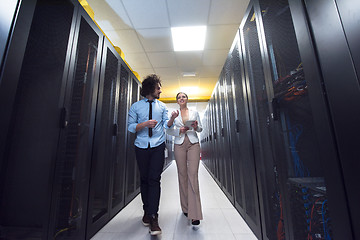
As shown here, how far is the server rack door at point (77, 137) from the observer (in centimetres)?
105

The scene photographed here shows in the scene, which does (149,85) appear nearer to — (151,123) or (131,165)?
(151,123)

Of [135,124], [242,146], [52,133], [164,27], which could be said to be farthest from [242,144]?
[164,27]

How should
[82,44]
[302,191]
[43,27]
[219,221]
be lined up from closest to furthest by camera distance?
[302,191], [43,27], [82,44], [219,221]

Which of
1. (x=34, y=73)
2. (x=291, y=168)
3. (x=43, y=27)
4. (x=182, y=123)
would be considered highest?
(x=43, y=27)

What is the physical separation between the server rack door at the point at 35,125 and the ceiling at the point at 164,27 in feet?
5.03

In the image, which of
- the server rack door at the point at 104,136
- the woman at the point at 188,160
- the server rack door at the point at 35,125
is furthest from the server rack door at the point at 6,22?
the woman at the point at 188,160

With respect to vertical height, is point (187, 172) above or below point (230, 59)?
below

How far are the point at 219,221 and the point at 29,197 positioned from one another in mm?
1660

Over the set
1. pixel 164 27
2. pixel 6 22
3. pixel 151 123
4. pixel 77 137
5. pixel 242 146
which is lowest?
pixel 242 146

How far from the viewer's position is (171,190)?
278cm

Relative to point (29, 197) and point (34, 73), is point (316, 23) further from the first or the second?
point (29, 197)

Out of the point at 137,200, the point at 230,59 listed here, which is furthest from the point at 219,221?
the point at 230,59

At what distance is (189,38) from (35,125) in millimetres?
2837

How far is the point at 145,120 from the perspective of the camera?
1.52m
